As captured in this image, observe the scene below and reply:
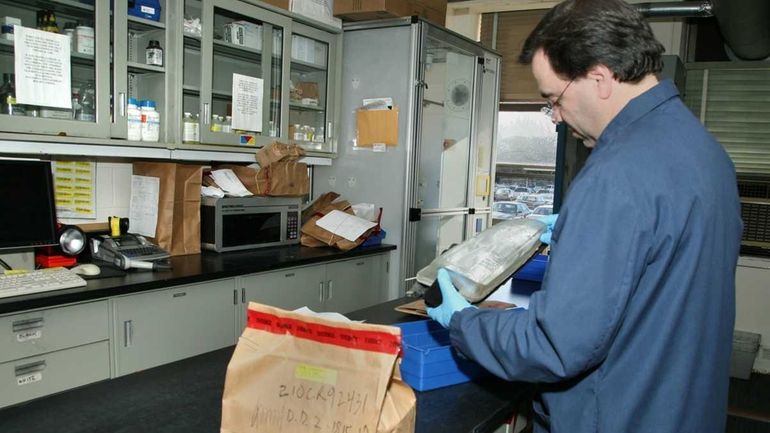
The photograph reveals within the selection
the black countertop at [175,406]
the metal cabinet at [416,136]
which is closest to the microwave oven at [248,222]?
the metal cabinet at [416,136]

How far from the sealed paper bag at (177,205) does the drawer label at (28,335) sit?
2.63ft

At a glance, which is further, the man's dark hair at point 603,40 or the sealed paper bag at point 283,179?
the sealed paper bag at point 283,179

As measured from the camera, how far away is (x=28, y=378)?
1893mm

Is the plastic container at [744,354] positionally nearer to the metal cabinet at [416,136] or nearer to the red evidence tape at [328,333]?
the metal cabinet at [416,136]

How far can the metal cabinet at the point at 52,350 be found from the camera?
184cm

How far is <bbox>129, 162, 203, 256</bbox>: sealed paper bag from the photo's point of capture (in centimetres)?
265

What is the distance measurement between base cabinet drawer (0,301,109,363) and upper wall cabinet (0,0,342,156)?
0.70m

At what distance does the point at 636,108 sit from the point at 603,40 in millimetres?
130

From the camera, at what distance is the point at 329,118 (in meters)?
3.48

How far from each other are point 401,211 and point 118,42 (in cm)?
173

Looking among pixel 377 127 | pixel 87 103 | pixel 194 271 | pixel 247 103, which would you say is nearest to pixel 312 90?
pixel 377 127

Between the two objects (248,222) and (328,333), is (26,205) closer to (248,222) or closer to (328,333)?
(248,222)

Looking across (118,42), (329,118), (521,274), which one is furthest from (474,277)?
(329,118)

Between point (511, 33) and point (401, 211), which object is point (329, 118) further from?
point (511, 33)
